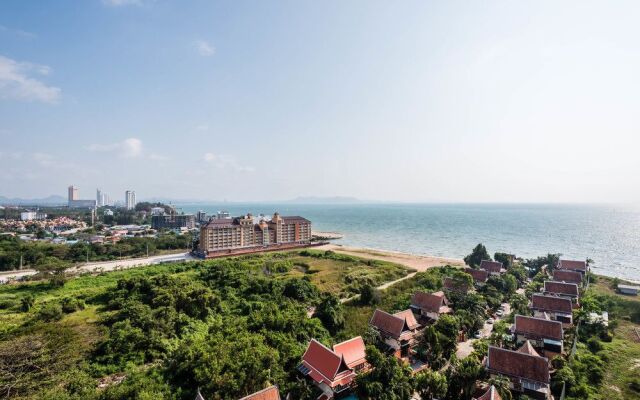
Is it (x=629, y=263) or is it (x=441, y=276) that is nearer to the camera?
(x=441, y=276)

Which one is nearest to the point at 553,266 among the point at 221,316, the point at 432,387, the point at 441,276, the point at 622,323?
the point at 622,323

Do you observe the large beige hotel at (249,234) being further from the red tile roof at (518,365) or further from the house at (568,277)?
the red tile roof at (518,365)

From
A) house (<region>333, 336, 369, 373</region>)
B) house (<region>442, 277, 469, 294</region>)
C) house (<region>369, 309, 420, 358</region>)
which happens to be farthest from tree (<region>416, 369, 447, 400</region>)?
house (<region>442, 277, 469, 294</region>)

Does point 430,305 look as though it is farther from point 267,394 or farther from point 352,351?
point 267,394

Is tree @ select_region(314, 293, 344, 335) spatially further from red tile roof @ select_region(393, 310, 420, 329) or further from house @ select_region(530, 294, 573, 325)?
house @ select_region(530, 294, 573, 325)

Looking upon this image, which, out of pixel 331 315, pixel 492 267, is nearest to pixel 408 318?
pixel 331 315

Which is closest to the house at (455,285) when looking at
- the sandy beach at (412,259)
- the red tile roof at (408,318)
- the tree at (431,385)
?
the red tile roof at (408,318)

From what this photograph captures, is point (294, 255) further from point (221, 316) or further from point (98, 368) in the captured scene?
point (98, 368)
